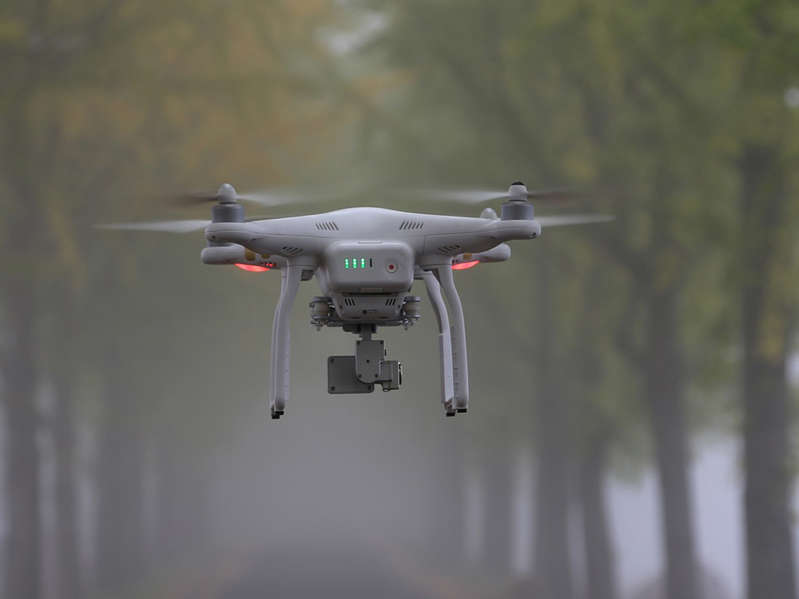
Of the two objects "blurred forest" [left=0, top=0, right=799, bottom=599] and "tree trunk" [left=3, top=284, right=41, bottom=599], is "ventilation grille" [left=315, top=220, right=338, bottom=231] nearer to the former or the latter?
"blurred forest" [left=0, top=0, right=799, bottom=599]

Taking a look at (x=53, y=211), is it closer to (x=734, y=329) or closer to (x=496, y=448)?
(x=734, y=329)

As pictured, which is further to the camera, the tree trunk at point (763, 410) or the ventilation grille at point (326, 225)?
the tree trunk at point (763, 410)

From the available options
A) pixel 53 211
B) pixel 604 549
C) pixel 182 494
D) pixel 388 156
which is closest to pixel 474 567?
pixel 182 494

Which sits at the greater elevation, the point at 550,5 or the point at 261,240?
the point at 550,5

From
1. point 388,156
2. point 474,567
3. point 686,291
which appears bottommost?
point 474,567

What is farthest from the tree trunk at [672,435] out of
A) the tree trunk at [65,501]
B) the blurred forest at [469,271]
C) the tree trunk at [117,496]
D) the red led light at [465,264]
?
the red led light at [465,264]

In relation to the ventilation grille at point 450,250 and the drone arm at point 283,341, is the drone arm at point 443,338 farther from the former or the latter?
the drone arm at point 283,341

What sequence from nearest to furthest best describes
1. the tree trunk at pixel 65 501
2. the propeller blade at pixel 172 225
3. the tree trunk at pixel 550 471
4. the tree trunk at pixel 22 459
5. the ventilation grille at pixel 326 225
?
the ventilation grille at pixel 326 225 → the propeller blade at pixel 172 225 → the tree trunk at pixel 22 459 → the tree trunk at pixel 65 501 → the tree trunk at pixel 550 471

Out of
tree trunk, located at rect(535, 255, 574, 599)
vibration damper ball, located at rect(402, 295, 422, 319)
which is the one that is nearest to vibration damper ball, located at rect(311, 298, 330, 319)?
vibration damper ball, located at rect(402, 295, 422, 319)
